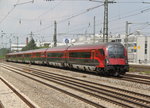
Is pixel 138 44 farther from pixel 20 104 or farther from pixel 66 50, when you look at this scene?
pixel 20 104

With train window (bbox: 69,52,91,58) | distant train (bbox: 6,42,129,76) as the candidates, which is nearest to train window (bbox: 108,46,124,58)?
distant train (bbox: 6,42,129,76)

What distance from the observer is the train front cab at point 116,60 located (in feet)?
61.4

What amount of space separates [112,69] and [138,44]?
55.2 metres

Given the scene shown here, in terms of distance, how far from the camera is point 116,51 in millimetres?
19422

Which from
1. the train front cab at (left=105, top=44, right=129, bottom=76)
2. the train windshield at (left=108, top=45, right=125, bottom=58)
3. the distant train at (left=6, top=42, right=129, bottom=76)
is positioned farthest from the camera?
the train windshield at (left=108, top=45, right=125, bottom=58)

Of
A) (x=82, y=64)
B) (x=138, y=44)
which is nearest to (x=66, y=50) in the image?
(x=82, y=64)

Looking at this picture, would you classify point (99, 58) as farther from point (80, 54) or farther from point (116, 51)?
point (80, 54)

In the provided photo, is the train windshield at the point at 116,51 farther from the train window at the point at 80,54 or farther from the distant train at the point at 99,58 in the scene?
the train window at the point at 80,54

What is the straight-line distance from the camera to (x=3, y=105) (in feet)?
30.7

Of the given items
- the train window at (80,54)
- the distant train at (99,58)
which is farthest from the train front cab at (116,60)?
the train window at (80,54)

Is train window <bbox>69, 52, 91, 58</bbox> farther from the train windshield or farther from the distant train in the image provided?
the train windshield

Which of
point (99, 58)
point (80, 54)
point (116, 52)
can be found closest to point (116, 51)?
point (116, 52)

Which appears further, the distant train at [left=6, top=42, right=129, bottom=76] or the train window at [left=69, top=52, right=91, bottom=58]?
the train window at [left=69, top=52, right=91, bottom=58]

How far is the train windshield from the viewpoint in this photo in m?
19.1
